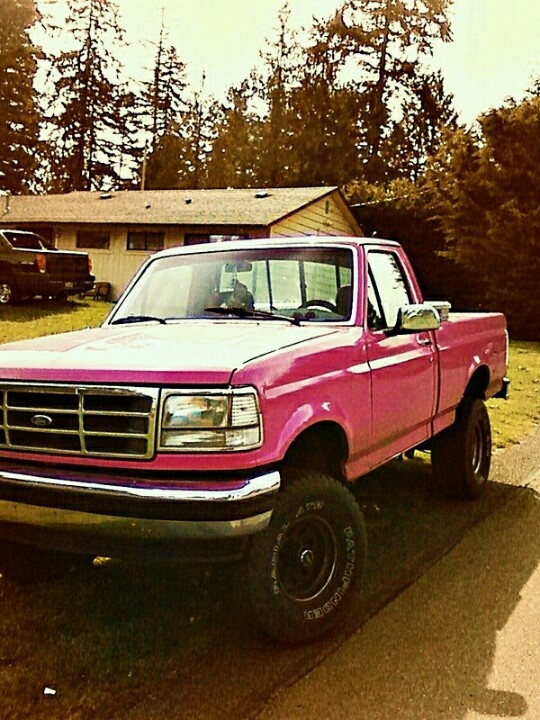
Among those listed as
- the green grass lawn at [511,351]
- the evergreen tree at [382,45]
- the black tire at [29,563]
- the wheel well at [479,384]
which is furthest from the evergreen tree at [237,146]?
the black tire at [29,563]

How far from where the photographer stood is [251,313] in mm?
4797

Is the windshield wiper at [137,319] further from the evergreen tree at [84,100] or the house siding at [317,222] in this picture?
the evergreen tree at [84,100]

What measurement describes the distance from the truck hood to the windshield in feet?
1.06

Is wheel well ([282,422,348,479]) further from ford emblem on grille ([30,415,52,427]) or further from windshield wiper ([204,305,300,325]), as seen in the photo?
ford emblem on grille ([30,415,52,427])

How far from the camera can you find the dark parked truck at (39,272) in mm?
20297

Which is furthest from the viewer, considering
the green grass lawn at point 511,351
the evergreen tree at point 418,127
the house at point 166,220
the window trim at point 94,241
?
the evergreen tree at point 418,127

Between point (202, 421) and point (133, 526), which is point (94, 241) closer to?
point (202, 421)

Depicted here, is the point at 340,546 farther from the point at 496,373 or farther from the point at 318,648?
the point at 496,373

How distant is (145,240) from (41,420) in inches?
1023

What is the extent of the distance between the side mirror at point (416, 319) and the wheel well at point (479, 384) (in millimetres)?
1795

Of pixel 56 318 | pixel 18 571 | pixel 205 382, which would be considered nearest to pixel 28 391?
pixel 205 382

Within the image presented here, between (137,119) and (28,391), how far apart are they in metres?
57.9

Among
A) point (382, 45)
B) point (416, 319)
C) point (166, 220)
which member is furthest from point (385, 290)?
point (382, 45)

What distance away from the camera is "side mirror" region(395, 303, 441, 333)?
15.8ft
